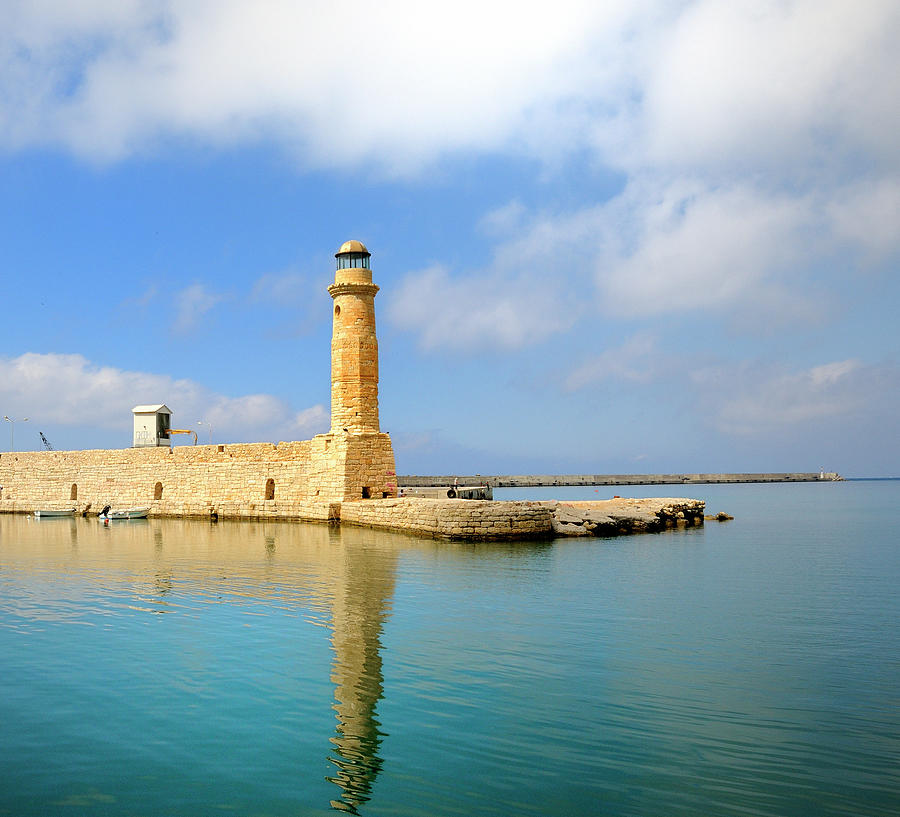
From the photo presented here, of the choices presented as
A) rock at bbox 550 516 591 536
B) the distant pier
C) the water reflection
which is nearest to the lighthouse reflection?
the water reflection

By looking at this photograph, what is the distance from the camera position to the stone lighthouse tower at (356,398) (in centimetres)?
2164

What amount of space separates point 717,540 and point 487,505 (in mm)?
6105

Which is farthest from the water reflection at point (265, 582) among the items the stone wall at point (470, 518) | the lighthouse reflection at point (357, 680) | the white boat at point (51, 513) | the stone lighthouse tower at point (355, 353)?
the white boat at point (51, 513)

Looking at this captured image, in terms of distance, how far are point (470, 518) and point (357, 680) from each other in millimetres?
11182

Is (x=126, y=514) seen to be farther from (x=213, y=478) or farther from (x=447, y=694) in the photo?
(x=447, y=694)

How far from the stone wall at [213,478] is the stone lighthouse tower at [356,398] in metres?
0.04

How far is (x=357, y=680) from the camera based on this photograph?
20.6 feet

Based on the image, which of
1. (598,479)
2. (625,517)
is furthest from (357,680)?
(598,479)

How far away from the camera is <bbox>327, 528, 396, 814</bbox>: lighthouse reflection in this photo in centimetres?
450

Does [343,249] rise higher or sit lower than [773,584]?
higher

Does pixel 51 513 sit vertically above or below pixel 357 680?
above

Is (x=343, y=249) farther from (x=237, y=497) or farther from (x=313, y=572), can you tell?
(x=313, y=572)

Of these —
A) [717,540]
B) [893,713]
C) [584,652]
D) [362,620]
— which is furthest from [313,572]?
[717,540]

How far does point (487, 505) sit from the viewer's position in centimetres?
1761
